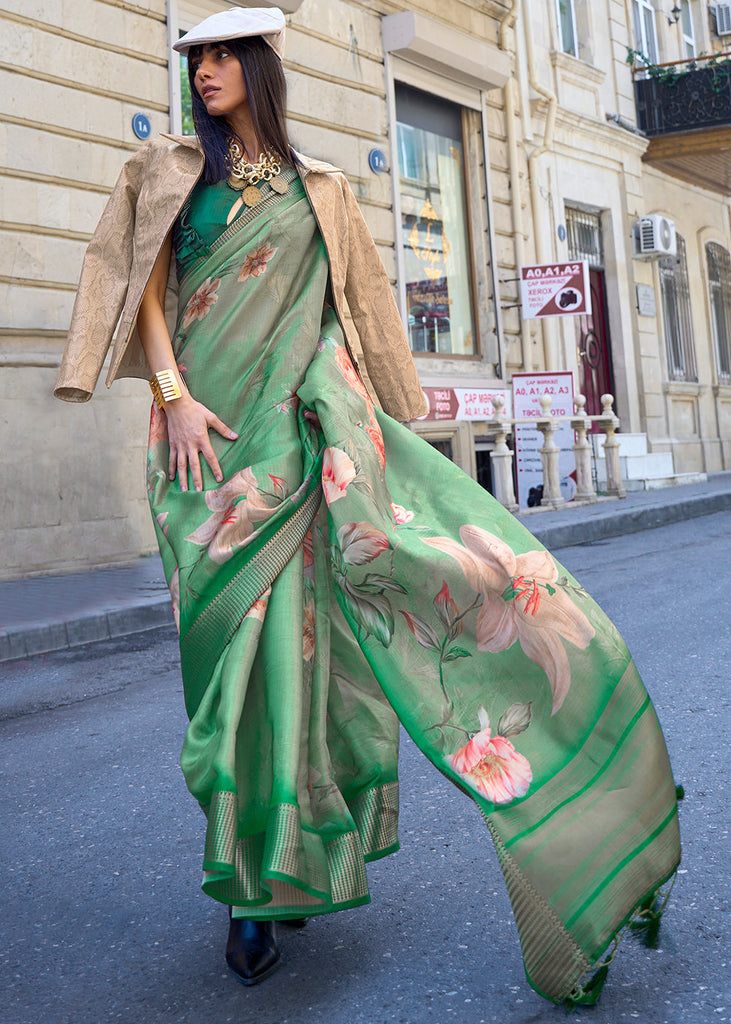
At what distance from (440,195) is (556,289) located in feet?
6.24

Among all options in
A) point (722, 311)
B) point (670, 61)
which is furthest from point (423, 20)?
point (722, 311)

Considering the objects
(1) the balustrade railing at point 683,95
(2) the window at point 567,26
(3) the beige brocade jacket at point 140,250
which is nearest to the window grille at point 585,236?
(1) the balustrade railing at point 683,95

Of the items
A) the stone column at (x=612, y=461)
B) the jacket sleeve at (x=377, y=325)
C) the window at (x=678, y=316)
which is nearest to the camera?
the jacket sleeve at (x=377, y=325)

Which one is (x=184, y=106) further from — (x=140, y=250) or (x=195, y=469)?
(x=195, y=469)

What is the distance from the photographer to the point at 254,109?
7.13 feet

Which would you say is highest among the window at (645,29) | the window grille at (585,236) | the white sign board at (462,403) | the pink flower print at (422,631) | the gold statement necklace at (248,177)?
the window at (645,29)

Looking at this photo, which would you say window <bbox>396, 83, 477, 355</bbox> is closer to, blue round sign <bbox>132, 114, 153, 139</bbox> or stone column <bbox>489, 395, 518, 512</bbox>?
stone column <bbox>489, 395, 518, 512</bbox>

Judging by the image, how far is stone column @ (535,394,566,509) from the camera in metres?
12.0

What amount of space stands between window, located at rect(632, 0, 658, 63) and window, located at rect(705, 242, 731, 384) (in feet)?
12.2

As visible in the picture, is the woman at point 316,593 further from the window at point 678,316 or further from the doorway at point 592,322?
the window at point 678,316

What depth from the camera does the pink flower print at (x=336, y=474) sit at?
196cm

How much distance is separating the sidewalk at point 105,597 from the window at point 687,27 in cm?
1178

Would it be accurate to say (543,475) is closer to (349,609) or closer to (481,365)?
(481,365)

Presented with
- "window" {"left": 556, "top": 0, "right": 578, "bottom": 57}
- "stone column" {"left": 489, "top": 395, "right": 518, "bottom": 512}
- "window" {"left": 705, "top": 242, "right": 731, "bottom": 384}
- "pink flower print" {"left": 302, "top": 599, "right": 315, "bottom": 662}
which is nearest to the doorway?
"window" {"left": 556, "top": 0, "right": 578, "bottom": 57}
